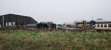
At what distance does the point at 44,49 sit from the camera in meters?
5.96

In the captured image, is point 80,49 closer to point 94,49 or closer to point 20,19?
point 94,49

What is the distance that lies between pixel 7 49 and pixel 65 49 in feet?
7.01

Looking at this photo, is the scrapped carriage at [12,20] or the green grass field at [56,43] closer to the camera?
the green grass field at [56,43]

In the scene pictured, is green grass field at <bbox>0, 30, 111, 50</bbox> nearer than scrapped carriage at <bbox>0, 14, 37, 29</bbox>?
Yes

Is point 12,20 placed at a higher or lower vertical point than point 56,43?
higher

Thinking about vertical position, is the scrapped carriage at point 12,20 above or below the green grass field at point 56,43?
above

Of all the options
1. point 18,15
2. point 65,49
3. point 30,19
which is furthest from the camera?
point 30,19

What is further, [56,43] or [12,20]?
[12,20]

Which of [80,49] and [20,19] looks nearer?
[80,49]

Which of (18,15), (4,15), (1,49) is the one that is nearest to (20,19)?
(18,15)

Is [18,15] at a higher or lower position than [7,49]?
higher

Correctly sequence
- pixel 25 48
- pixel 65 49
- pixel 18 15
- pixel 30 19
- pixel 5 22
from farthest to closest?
pixel 30 19
pixel 18 15
pixel 5 22
pixel 25 48
pixel 65 49

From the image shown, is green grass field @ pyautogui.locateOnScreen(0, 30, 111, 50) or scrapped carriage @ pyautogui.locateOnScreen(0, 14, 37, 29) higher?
scrapped carriage @ pyautogui.locateOnScreen(0, 14, 37, 29)

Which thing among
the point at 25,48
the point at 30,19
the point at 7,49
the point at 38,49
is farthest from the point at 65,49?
the point at 30,19
